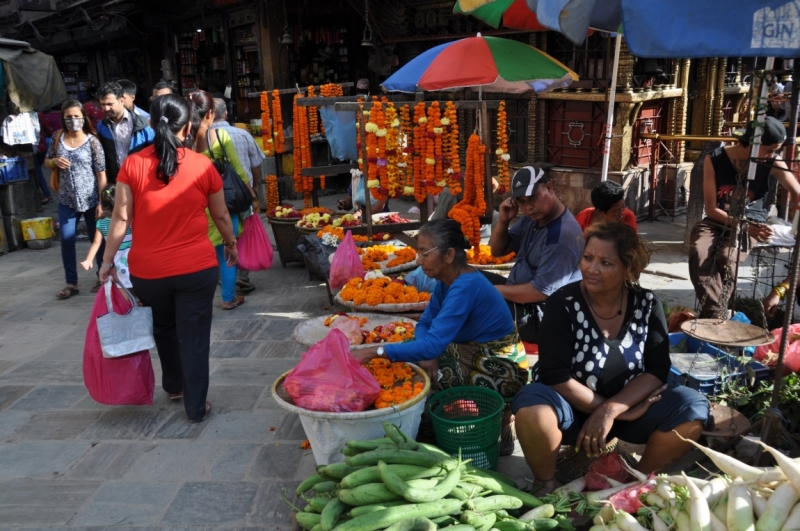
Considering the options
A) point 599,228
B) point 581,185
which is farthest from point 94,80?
point 599,228

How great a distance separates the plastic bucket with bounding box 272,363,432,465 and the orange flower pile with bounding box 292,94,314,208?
4.91 meters

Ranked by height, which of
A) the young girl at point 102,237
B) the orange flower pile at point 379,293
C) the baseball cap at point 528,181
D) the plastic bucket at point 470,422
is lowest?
the plastic bucket at point 470,422

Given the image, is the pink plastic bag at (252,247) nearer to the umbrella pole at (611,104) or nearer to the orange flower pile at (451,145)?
the orange flower pile at (451,145)

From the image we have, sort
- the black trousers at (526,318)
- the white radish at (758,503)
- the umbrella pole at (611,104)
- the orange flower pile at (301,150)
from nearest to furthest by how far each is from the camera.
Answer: the white radish at (758,503) < the black trousers at (526,318) < the umbrella pole at (611,104) < the orange flower pile at (301,150)

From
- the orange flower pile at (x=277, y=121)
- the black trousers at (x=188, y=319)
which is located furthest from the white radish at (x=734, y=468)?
the orange flower pile at (x=277, y=121)

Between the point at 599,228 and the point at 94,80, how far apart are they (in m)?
20.3

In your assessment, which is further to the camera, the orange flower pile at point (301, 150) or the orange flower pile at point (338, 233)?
the orange flower pile at point (301, 150)

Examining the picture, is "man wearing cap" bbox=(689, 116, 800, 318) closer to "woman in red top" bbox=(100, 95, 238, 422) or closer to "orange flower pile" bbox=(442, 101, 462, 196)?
"orange flower pile" bbox=(442, 101, 462, 196)

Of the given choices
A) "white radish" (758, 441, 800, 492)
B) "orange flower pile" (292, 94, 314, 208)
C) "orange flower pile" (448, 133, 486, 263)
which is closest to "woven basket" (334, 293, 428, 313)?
"orange flower pile" (448, 133, 486, 263)

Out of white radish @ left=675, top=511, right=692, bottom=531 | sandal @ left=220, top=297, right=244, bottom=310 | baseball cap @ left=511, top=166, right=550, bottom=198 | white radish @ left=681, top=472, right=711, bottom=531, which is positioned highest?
baseball cap @ left=511, top=166, right=550, bottom=198

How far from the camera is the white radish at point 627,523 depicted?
2.37 metres

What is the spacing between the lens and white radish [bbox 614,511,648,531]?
2365 millimetres

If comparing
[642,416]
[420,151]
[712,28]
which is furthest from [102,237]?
[712,28]

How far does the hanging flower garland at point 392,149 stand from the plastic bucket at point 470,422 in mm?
3120
